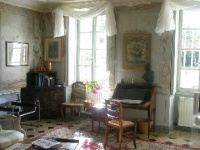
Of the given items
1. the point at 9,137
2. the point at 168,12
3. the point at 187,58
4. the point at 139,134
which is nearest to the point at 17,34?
the point at 9,137

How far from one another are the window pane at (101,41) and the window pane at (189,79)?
2.04 m

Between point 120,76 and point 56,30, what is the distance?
2018 mm

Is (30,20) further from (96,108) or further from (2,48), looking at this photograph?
(96,108)

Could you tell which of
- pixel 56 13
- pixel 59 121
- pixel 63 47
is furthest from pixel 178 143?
pixel 56 13

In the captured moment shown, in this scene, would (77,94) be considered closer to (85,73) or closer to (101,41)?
(85,73)

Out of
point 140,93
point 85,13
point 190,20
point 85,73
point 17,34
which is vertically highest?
point 85,13

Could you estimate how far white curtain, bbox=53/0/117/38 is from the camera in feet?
18.5

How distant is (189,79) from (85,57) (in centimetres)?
267

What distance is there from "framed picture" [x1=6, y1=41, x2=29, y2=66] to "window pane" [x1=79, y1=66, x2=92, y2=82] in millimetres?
1437

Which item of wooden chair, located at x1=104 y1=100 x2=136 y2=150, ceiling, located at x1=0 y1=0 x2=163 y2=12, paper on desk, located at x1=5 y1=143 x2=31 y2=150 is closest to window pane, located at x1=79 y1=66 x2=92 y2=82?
ceiling, located at x1=0 y1=0 x2=163 y2=12

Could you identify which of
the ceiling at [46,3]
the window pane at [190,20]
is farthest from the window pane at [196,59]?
the ceiling at [46,3]

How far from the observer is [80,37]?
668cm

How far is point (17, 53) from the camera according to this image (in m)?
5.92

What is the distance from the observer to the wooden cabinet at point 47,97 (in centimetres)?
604
